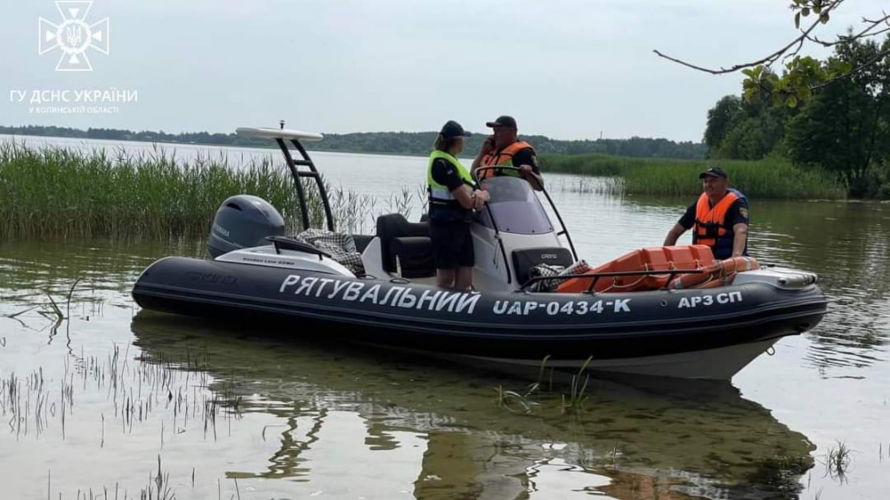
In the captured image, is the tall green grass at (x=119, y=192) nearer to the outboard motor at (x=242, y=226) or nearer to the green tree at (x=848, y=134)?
the outboard motor at (x=242, y=226)

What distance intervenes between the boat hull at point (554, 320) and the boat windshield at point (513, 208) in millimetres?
641

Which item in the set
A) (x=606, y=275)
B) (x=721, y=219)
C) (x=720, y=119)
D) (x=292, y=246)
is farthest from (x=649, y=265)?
(x=720, y=119)

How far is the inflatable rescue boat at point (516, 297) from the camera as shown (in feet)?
20.0

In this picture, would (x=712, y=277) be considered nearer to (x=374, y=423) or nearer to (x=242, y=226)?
(x=374, y=423)

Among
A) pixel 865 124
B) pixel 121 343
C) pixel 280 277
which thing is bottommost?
pixel 121 343

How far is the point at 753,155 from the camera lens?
189 feet

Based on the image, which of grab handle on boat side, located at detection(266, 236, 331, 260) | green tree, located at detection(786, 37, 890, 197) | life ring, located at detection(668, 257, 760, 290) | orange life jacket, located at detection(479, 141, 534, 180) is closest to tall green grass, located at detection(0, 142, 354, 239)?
grab handle on boat side, located at detection(266, 236, 331, 260)

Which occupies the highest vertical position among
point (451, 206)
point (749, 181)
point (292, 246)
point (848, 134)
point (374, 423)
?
point (848, 134)

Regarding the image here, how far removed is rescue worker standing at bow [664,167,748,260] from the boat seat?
170cm

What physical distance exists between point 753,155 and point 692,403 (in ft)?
178

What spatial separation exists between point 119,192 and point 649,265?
8280 millimetres

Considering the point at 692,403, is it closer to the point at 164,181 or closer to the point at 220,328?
the point at 220,328

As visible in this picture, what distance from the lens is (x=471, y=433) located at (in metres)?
5.21

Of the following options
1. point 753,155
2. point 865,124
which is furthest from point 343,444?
point 753,155
